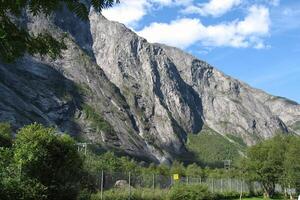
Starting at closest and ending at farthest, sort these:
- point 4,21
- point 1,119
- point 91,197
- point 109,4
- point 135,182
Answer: point 109,4
point 4,21
point 91,197
point 135,182
point 1,119

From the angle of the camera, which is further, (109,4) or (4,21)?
(4,21)

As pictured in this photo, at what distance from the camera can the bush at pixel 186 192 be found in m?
39.6

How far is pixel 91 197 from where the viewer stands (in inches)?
1166

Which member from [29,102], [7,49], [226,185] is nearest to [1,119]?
[29,102]

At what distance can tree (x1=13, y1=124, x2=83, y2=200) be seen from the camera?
2244 cm

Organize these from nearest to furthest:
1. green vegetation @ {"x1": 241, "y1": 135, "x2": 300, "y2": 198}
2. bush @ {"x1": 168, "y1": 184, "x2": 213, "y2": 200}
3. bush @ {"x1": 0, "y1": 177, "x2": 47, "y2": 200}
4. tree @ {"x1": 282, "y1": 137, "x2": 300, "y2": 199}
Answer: bush @ {"x1": 0, "y1": 177, "x2": 47, "y2": 200} < bush @ {"x1": 168, "y1": 184, "x2": 213, "y2": 200} < tree @ {"x1": 282, "y1": 137, "x2": 300, "y2": 199} < green vegetation @ {"x1": 241, "y1": 135, "x2": 300, "y2": 198}

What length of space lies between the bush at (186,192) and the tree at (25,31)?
34.3 m

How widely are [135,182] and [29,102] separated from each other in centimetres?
15467

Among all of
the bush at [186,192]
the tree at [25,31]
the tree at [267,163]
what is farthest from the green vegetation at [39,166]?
the tree at [267,163]

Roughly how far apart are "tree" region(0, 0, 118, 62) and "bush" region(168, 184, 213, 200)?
1350 inches

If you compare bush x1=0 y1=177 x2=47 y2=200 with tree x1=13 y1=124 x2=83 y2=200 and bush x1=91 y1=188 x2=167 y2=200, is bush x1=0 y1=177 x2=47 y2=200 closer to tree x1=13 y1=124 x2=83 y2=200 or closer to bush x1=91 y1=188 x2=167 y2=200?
tree x1=13 y1=124 x2=83 y2=200

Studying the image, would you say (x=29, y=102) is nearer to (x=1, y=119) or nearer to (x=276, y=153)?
(x=1, y=119)

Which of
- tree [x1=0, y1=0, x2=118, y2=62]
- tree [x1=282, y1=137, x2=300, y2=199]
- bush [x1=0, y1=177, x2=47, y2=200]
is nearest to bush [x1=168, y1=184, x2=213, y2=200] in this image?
tree [x1=282, y1=137, x2=300, y2=199]

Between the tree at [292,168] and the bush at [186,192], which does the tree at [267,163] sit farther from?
the bush at [186,192]
